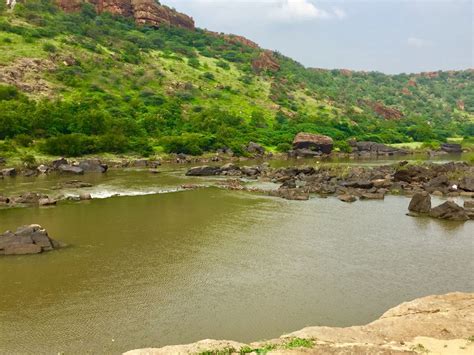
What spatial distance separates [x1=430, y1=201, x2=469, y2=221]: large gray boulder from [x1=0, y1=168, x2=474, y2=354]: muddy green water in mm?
1214

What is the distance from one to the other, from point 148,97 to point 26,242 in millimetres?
86336

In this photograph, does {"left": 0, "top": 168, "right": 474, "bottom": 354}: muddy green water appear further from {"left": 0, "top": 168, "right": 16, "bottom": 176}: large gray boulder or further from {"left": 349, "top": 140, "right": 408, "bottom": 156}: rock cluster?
{"left": 349, "top": 140, "right": 408, "bottom": 156}: rock cluster

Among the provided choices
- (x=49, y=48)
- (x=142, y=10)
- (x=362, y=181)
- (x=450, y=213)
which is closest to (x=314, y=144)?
(x=362, y=181)

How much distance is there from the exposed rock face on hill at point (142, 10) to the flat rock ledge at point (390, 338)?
16570 centimetres

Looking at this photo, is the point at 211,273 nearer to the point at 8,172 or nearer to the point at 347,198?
the point at 347,198

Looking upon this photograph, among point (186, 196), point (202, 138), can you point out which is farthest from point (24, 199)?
A: point (202, 138)

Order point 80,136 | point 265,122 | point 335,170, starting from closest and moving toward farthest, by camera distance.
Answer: point 335,170, point 80,136, point 265,122

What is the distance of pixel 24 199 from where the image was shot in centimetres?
3934

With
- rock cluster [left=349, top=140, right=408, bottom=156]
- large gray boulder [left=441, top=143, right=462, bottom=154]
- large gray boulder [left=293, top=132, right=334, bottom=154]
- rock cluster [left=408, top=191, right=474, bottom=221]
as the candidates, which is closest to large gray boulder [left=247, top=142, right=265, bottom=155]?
large gray boulder [left=293, top=132, right=334, bottom=154]

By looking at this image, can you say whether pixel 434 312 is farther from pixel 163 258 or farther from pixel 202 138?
pixel 202 138

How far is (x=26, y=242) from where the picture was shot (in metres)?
23.9

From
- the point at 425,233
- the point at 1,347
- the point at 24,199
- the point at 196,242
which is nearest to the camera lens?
the point at 1,347

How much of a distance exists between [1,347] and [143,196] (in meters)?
30.7

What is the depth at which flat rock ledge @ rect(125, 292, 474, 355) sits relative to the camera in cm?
1155
